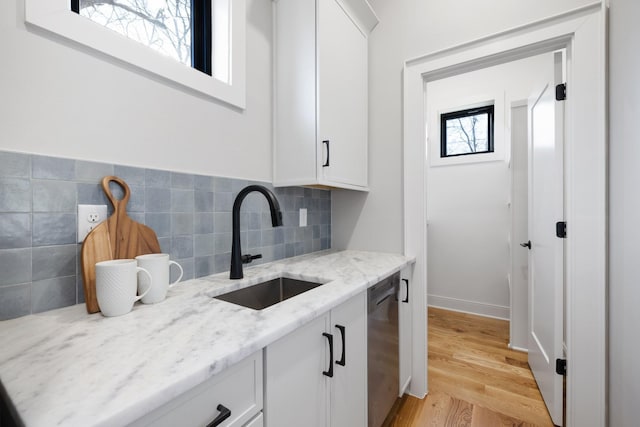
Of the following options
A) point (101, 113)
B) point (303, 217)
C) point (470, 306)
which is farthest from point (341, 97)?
point (470, 306)

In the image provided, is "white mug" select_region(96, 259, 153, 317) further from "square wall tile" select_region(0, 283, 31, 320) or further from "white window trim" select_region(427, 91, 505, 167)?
"white window trim" select_region(427, 91, 505, 167)

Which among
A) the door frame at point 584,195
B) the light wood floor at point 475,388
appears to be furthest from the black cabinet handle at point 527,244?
the light wood floor at point 475,388

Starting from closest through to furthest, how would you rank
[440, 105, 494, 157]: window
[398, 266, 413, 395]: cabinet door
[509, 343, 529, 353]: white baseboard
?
[398, 266, 413, 395]: cabinet door → [509, 343, 529, 353]: white baseboard → [440, 105, 494, 157]: window

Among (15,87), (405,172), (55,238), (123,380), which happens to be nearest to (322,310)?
(123,380)

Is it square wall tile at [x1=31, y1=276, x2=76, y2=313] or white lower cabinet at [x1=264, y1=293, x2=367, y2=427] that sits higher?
square wall tile at [x1=31, y1=276, x2=76, y2=313]

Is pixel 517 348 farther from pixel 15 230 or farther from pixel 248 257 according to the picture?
pixel 15 230

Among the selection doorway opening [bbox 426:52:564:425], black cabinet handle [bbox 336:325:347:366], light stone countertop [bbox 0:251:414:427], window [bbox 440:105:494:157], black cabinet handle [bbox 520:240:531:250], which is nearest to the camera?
light stone countertop [bbox 0:251:414:427]

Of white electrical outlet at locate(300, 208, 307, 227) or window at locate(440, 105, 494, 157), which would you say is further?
window at locate(440, 105, 494, 157)

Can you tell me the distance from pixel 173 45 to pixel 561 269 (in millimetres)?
2204

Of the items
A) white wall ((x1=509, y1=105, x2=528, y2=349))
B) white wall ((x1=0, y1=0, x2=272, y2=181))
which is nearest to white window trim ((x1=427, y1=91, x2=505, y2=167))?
white wall ((x1=509, y1=105, x2=528, y2=349))

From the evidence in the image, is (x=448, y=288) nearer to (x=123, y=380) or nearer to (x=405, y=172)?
(x=405, y=172)

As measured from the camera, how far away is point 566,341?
1.39 metres

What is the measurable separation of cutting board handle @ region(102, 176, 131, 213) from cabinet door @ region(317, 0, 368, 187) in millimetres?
839

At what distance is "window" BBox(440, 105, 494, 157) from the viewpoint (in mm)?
2930
